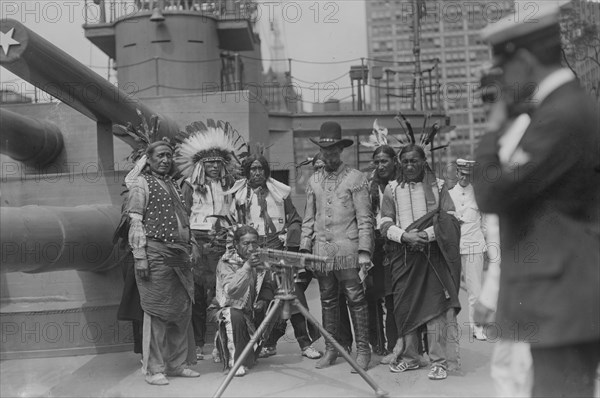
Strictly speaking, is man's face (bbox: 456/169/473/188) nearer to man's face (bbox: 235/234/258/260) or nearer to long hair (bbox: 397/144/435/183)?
long hair (bbox: 397/144/435/183)

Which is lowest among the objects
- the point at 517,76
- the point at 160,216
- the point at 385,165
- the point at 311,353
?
the point at 311,353

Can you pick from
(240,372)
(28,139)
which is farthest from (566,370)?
(28,139)

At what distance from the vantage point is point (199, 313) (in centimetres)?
632

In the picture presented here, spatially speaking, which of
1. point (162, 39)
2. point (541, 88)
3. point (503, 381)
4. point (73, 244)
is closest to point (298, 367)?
point (73, 244)

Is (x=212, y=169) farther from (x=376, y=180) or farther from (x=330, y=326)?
(x=330, y=326)

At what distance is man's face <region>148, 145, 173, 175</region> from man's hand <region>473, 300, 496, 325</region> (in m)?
3.68

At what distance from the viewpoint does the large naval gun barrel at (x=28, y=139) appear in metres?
6.30

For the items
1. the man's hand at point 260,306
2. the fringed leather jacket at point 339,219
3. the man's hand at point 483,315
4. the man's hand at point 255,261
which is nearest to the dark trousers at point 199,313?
the man's hand at point 260,306

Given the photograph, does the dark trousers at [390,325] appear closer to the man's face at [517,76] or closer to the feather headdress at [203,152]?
the feather headdress at [203,152]

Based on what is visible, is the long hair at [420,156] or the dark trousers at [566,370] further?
the long hair at [420,156]

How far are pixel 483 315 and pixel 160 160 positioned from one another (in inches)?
147

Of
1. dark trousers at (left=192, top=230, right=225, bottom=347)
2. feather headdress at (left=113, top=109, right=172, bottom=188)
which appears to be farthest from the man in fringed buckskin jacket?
feather headdress at (left=113, top=109, right=172, bottom=188)

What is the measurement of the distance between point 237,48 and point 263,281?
9.85m

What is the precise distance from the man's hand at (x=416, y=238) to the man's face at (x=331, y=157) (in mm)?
843
